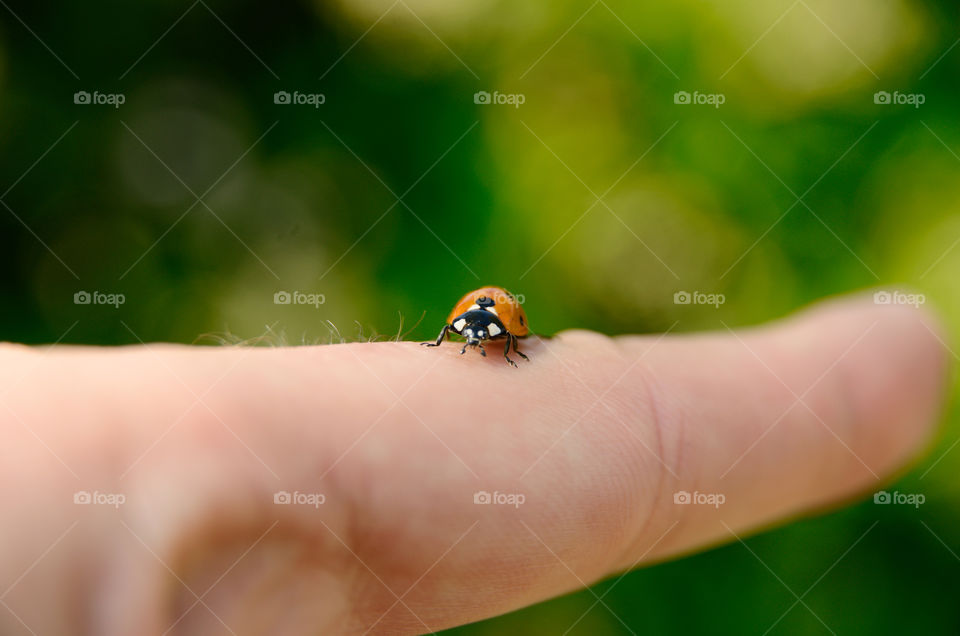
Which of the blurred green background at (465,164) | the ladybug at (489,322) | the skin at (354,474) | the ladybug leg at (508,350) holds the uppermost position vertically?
the blurred green background at (465,164)

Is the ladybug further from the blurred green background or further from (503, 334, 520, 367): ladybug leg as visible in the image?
the blurred green background

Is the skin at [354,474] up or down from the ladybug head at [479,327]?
down

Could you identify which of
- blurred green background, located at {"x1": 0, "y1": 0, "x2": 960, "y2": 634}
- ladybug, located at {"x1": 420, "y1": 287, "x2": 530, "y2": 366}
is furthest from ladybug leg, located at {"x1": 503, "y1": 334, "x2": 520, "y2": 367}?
blurred green background, located at {"x1": 0, "y1": 0, "x2": 960, "y2": 634}

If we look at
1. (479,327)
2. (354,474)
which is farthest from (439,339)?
(354,474)

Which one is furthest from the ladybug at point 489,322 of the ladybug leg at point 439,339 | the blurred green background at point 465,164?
the blurred green background at point 465,164

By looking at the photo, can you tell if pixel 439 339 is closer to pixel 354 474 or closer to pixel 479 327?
pixel 479 327

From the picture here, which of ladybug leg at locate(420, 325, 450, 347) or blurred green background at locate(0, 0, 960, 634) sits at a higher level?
blurred green background at locate(0, 0, 960, 634)

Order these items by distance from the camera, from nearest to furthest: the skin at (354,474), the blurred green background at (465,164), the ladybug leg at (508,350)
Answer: the skin at (354,474) < the ladybug leg at (508,350) < the blurred green background at (465,164)

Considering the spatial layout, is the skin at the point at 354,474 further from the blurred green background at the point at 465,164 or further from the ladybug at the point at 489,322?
the blurred green background at the point at 465,164
